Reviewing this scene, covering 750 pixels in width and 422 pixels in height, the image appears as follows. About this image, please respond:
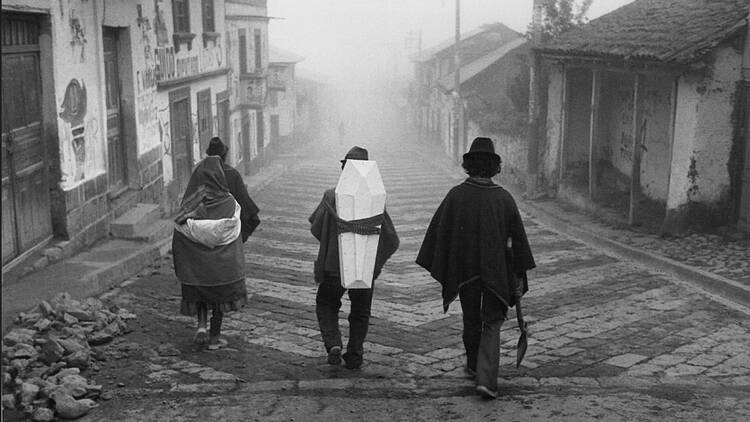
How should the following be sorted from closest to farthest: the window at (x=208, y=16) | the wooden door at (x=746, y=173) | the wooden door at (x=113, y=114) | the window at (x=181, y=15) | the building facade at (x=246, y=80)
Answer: the wooden door at (x=746, y=173) → the wooden door at (x=113, y=114) → the window at (x=181, y=15) → the window at (x=208, y=16) → the building facade at (x=246, y=80)

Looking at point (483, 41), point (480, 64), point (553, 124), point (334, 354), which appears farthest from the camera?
point (483, 41)

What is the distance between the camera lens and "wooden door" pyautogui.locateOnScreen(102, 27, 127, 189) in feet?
38.4

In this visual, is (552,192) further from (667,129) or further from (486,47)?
(486,47)

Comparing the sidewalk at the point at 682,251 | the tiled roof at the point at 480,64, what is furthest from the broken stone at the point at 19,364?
the tiled roof at the point at 480,64

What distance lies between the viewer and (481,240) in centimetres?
591

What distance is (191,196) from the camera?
702 centimetres

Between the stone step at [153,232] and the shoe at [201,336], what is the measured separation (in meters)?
4.20

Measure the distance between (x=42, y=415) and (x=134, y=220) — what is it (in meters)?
6.11

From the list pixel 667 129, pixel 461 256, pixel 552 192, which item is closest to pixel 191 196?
pixel 461 256

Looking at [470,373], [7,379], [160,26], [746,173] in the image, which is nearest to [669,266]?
[746,173]

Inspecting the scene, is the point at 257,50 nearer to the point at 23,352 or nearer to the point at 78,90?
the point at 78,90

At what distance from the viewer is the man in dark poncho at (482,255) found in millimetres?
5867

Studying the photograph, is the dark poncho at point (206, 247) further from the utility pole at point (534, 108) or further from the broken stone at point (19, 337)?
the utility pole at point (534, 108)

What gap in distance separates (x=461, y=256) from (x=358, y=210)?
0.86m
